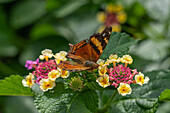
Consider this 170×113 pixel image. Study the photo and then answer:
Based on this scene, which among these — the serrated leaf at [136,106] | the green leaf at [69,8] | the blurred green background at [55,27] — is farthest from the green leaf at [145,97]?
the green leaf at [69,8]

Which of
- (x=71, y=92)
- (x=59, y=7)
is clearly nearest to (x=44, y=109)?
(x=71, y=92)

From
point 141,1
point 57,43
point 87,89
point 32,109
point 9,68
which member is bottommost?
point 87,89

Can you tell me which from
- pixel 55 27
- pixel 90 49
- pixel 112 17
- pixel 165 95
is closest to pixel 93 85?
pixel 90 49

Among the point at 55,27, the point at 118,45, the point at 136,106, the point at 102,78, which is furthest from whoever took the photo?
the point at 55,27

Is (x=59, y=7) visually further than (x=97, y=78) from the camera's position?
Result: Yes

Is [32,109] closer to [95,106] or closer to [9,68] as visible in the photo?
[9,68]

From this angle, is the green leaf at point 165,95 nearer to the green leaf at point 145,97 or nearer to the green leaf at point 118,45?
the green leaf at point 145,97

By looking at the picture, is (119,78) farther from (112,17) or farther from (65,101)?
(112,17)
